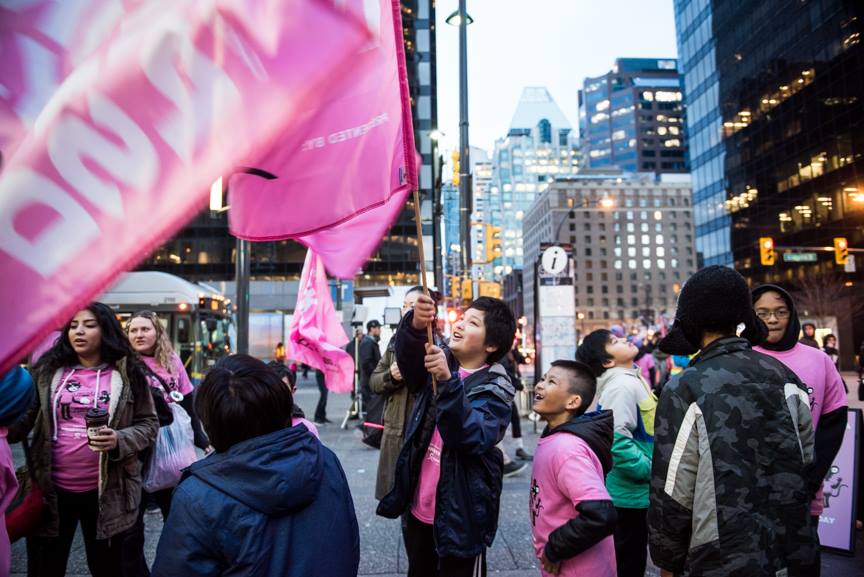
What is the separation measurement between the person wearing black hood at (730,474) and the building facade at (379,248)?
139 ft

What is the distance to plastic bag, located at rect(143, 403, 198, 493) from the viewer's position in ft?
12.0

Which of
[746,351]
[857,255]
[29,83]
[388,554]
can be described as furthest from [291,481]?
[857,255]

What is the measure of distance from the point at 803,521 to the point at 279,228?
249 centimetres

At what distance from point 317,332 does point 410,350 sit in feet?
10.5

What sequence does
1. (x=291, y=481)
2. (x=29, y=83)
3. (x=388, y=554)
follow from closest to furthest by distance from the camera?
(x=29, y=83) → (x=291, y=481) → (x=388, y=554)

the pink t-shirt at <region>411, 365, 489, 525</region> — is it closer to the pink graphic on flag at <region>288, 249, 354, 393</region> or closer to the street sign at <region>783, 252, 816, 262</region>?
the pink graphic on flag at <region>288, 249, 354, 393</region>

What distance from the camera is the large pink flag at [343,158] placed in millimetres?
2168

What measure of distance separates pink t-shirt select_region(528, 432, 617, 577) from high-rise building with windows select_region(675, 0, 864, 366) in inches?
1604

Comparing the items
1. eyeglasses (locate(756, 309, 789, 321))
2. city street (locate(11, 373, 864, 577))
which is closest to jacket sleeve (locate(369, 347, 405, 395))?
city street (locate(11, 373, 864, 577))

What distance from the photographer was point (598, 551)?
2.64 m

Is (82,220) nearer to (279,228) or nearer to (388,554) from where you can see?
(279,228)

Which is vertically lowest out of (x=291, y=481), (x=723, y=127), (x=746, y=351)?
(x=291, y=481)

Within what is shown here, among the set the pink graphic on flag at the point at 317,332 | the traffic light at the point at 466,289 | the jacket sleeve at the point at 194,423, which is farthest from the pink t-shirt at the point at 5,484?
the traffic light at the point at 466,289

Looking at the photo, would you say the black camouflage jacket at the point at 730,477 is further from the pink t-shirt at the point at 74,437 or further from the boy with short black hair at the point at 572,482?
the pink t-shirt at the point at 74,437
